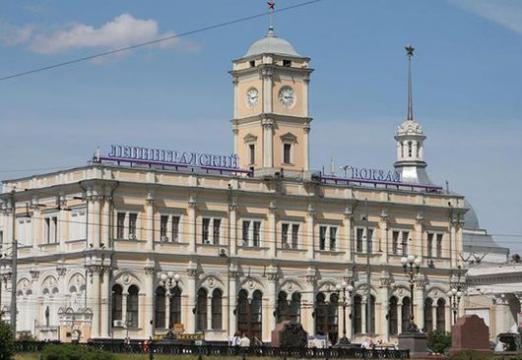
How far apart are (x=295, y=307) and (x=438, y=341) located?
40.0 ft

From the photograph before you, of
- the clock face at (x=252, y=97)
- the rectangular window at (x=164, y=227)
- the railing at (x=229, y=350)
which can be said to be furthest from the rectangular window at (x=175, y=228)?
the railing at (x=229, y=350)

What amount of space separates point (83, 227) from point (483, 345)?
120 ft

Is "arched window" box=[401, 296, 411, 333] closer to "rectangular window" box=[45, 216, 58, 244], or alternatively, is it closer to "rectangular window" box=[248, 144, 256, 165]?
"rectangular window" box=[248, 144, 256, 165]

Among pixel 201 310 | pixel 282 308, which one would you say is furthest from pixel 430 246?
pixel 201 310

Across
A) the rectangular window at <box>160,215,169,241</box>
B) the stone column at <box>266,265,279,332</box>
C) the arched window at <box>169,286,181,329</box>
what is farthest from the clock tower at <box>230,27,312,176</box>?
the arched window at <box>169,286,181,329</box>

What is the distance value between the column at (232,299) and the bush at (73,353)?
44.0 meters

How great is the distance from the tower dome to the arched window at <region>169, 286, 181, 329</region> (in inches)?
852

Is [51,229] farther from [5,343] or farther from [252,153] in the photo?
[5,343]

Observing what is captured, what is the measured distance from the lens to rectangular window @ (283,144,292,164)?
11925 cm

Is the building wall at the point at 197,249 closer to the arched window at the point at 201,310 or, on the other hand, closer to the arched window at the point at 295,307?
the arched window at the point at 295,307

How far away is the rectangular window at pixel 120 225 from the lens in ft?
352

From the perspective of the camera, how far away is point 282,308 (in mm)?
116125

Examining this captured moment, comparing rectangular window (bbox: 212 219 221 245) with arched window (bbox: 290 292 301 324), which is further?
arched window (bbox: 290 292 301 324)

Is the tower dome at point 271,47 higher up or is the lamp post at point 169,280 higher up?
the tower dome at point 271,47
